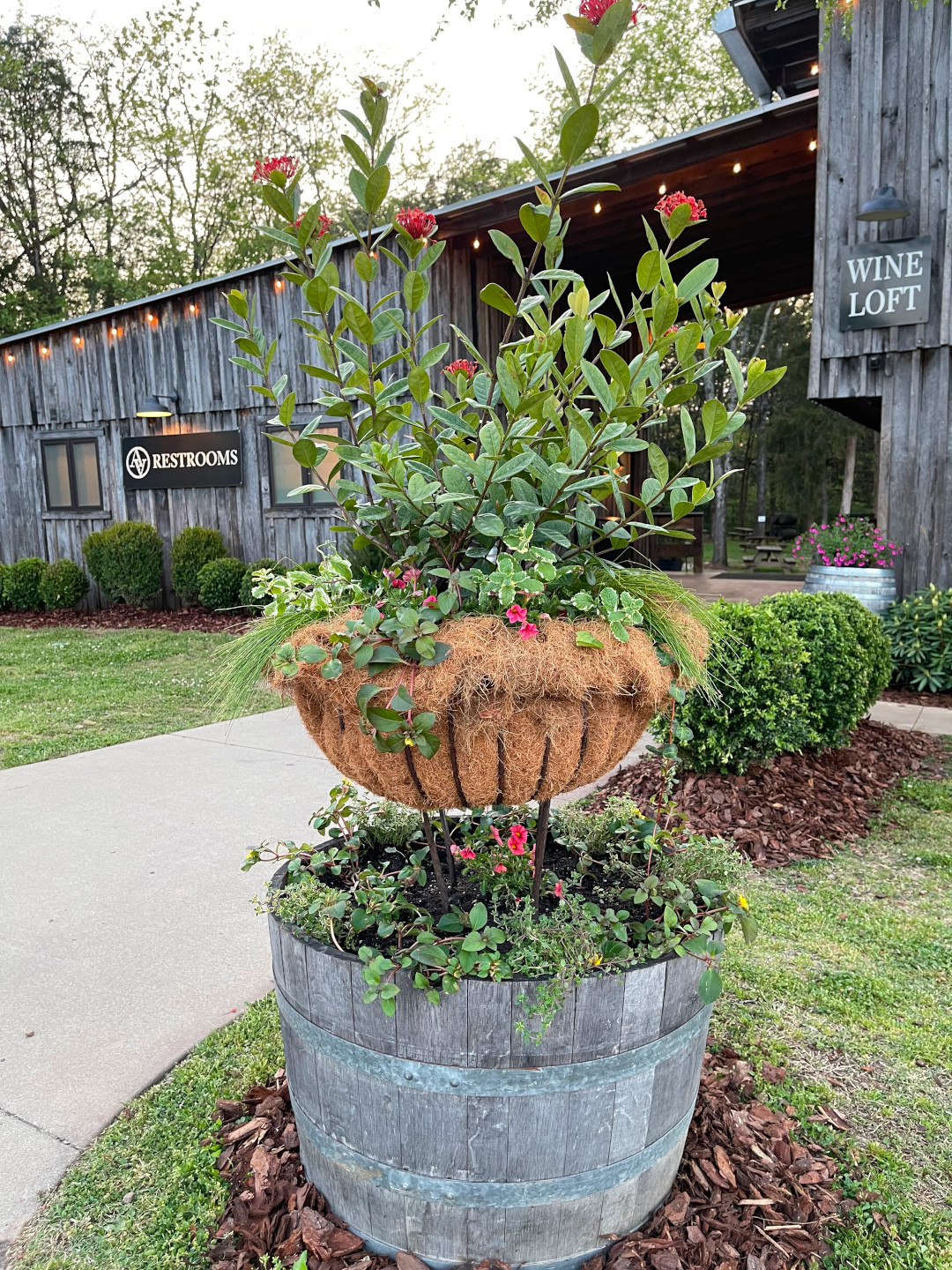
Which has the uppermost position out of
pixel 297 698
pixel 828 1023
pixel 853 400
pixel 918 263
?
pixel 918 263

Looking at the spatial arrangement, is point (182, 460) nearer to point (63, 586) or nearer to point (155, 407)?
point (155, 407)

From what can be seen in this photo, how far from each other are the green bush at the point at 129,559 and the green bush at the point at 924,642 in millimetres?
9182

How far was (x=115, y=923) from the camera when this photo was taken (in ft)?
10.1

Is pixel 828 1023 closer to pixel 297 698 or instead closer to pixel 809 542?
pixel 297 698

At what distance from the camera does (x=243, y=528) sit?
1120cm

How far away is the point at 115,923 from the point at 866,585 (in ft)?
19.8

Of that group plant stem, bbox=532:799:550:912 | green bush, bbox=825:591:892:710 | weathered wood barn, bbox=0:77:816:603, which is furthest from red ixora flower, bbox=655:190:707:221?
weathered wood barn, bbox=0:77:816:603

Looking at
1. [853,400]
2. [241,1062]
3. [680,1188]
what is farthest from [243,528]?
[680,1188]

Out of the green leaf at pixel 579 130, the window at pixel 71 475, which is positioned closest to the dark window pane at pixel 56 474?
the window at pixel 71 475

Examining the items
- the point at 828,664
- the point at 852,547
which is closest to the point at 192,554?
the point at 852,547

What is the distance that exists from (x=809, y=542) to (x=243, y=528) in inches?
280

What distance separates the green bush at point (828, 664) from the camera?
420 cm

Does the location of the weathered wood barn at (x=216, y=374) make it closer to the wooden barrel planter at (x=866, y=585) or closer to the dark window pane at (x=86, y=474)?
the dark window pane at (x=86, y=474)

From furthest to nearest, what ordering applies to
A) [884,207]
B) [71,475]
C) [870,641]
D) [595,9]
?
[71,475] → [884,207] → [870,641] → [595,9]
